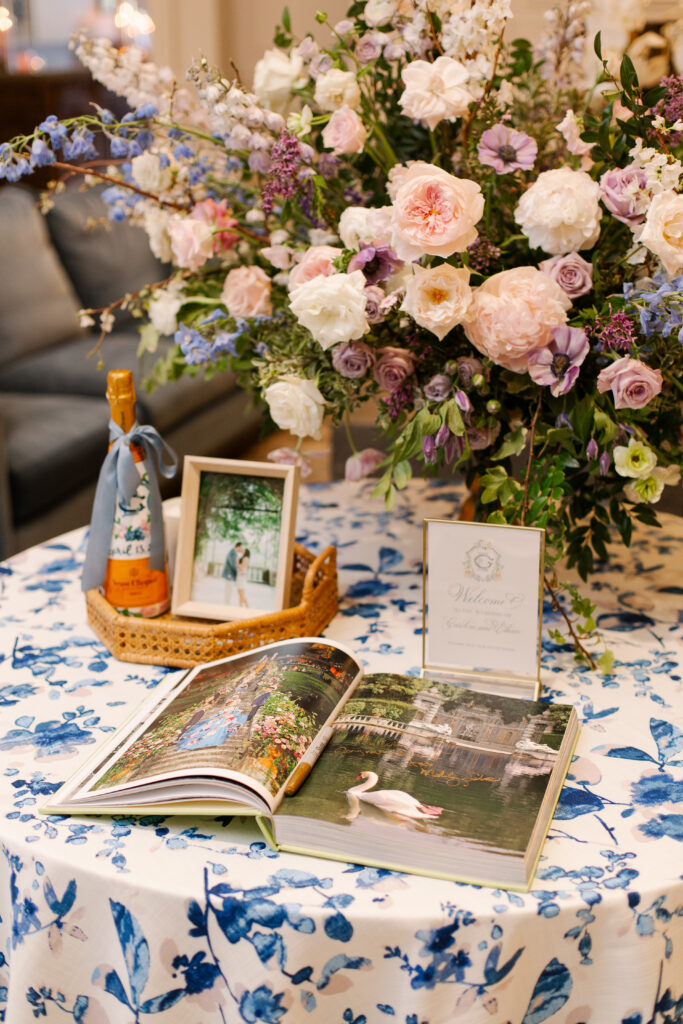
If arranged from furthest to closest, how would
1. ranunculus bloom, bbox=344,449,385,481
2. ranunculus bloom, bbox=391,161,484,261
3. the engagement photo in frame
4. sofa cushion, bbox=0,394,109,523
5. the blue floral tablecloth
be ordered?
sofa cushion, bbox=0,394,109,523 < ranunculus bloom, bbox=344,449,385,481 < the engagement photo in frame < ranunculus bloom, bbox=391,161,484,261 < the blue floral tablecloth

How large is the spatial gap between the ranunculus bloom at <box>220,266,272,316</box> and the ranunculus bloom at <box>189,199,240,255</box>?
7 cm

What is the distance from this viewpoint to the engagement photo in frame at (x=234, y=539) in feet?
3.55

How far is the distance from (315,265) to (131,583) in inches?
16.5

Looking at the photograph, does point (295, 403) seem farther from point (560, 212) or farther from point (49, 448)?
point (49, 448)

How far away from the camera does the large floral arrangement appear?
37.5 inches

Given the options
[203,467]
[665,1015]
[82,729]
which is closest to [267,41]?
[203,467]

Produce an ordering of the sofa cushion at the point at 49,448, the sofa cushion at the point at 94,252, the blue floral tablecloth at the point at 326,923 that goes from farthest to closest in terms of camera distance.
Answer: the sofa cushion at the point at 94,252 → the sofa cushion at the point at 49,448 → the blue floral tablecloth at the point at 326,923

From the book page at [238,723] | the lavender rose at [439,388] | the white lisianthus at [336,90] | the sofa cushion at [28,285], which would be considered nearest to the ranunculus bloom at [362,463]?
the lavender rose at [439,388]

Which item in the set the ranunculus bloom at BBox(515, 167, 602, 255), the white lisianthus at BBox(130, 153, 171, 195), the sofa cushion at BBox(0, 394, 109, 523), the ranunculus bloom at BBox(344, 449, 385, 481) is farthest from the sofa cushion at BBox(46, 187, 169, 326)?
the ranunculus bloom at BBox(515, 167, 602, 255)

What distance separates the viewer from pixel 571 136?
107 cm

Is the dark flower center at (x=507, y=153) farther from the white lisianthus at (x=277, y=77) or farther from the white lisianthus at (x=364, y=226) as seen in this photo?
the white lisianthus at (x=277, y=77)

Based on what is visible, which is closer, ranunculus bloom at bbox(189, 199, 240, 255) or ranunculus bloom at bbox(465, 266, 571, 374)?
ranunculus bloom at bbox(465, 266, 571, 374)

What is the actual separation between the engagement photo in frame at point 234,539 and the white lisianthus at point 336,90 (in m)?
0.43

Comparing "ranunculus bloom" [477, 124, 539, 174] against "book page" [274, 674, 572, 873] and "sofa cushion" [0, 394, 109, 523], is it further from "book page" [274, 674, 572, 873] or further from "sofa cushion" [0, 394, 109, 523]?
"sofa cushion" [0, 394, 109, 523]
